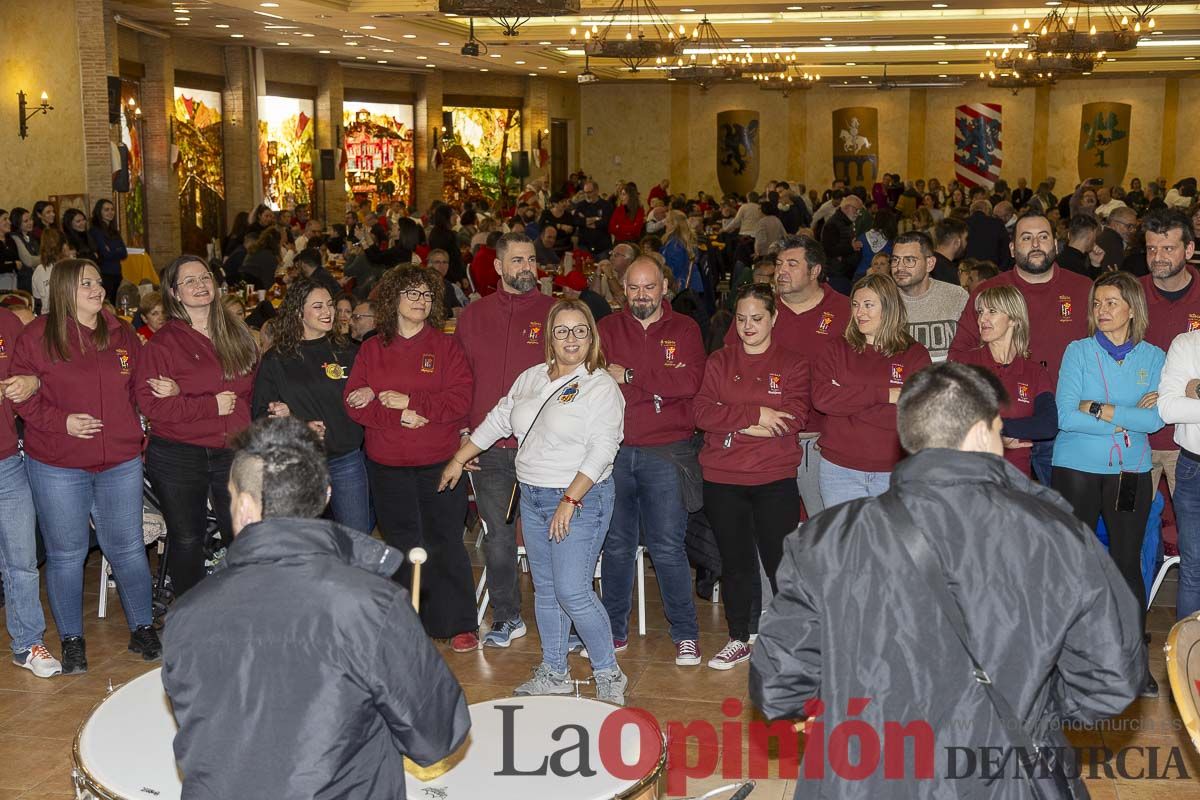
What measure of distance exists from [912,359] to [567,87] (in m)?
25.6

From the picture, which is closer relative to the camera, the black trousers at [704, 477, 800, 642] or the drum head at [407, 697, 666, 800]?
the drum head at [407, 697, 666, 800]

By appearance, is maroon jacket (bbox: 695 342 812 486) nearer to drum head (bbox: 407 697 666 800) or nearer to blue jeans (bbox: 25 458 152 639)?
drum head (bbox: 407 697 666 800)

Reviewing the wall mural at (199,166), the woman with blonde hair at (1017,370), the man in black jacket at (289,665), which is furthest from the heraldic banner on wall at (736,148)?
the man in black jacket at (289,665)

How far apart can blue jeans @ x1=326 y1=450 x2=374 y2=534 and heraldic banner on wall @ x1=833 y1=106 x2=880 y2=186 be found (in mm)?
26831

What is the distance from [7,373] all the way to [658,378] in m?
2.61

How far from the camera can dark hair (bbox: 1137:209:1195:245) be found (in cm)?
545

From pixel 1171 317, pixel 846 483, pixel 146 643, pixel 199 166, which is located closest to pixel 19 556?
pixel 146 643

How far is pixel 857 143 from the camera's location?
3103 centimetres

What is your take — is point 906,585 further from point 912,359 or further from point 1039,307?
point 1039,307

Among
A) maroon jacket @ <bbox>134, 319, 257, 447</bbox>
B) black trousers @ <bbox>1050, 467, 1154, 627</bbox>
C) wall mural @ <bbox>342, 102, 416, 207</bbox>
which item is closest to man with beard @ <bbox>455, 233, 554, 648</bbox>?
maroon jacket @ <bbox>134, 319, 257, 447</bbox>

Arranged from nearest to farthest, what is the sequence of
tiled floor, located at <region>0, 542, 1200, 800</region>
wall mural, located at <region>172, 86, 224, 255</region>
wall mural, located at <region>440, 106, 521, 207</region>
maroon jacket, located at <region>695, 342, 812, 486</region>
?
1. tiled floor, located at <region>0, 542, 1200, 800</region>
2. maroon jacket, located at <region>695, 342, 812, 486</region>
3. wall mural, located at <region>172, 86, 224, 255</region>
4. wall mural, located at <region>440, 106, 521, 207</region>

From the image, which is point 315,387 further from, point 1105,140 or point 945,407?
point 1105,140

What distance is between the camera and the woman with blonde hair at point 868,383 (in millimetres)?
5035

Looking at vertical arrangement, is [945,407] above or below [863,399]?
above
